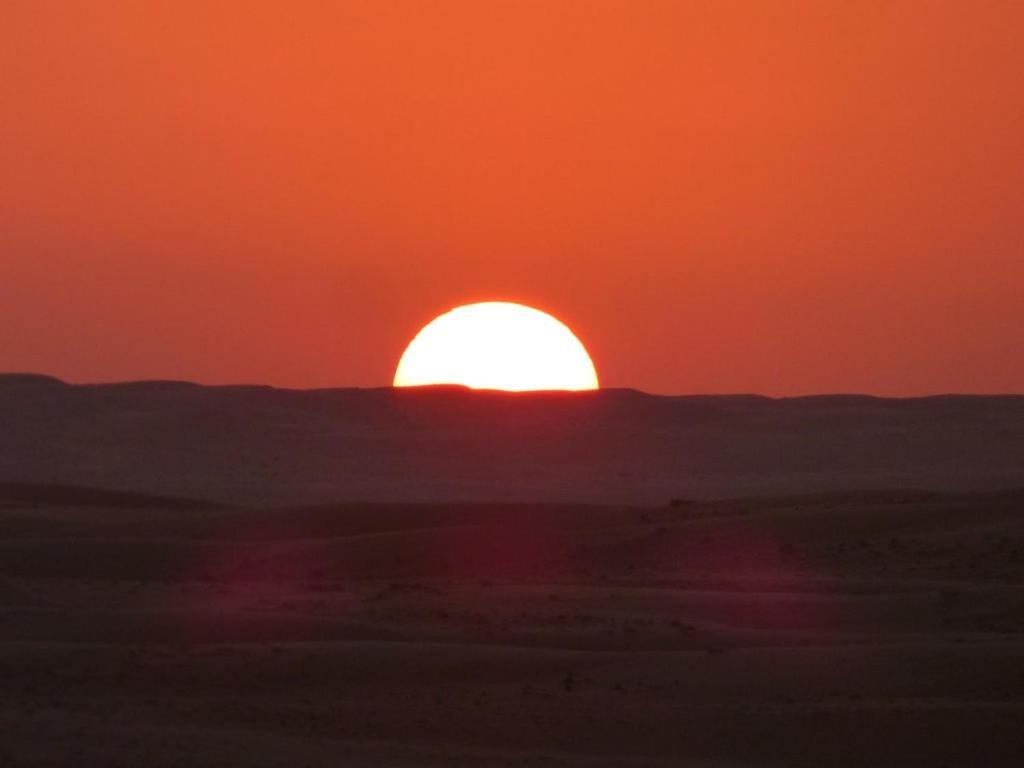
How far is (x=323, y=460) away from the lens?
125 ft

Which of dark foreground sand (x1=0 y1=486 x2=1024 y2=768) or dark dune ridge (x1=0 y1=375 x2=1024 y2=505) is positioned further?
dark dune ridge (x1=0 y1=375 x2=1024 y2=505)

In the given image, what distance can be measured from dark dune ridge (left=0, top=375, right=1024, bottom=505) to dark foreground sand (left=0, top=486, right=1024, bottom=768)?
1140 cm

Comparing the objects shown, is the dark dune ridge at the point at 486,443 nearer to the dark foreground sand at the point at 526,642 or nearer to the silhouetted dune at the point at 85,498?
the silhouetted dune at the point at 85,498

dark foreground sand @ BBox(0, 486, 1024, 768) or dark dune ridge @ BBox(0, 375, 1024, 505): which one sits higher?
dark dune ridge @ BBox(0, 375, 1024, 505)

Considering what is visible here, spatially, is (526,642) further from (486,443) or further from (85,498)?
(486,443)

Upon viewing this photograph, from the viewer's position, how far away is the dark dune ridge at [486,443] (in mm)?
33500

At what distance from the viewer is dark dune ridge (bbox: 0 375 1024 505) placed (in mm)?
33500

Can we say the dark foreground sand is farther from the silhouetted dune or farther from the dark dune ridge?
the dark dune ridge

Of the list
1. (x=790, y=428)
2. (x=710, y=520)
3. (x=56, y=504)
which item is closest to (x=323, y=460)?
(x=790, y=428)

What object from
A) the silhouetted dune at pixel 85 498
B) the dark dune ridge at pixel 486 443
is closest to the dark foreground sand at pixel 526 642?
the silhouetted dune at pixel 85 498

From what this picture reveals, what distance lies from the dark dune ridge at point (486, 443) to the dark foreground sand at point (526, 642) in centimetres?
1140

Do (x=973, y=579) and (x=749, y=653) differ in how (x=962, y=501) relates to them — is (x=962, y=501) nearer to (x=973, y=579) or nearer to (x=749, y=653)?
(x=973, y=579)

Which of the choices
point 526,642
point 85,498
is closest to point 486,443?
point 85,498

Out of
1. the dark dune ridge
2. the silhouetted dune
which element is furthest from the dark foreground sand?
the dark dune ridge
